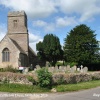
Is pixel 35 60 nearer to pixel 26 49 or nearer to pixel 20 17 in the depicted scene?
pixel 26 49

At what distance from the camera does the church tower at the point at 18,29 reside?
5444 cm

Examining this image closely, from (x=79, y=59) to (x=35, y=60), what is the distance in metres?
15.2

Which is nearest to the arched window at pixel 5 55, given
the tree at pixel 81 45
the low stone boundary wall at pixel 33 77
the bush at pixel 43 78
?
the tree at pixel 81 45

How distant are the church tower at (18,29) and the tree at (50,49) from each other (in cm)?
767

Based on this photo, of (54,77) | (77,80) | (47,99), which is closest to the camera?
(47,99)

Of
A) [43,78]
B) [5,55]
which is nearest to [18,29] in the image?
[5,55]

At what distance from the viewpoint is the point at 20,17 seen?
184 ft

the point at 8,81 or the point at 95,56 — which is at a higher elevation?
the point at 95,56

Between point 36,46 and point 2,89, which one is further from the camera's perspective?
point 36,46

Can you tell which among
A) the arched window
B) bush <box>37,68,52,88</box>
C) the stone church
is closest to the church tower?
the stone church

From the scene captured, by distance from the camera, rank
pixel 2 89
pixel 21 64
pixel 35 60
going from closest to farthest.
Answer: pixel 2 89 < pixel 21 64 < pixel 35 60

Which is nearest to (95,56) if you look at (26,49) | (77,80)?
(26,49)

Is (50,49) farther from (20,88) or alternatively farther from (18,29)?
(20,88)

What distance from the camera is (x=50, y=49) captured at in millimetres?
59125
